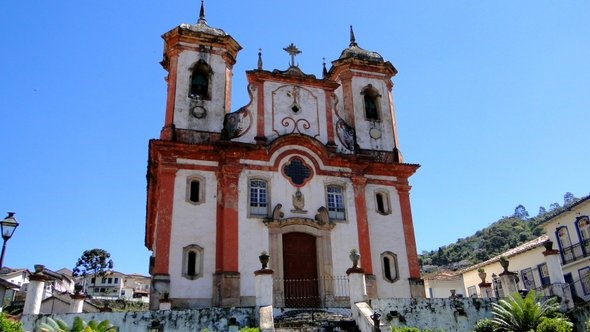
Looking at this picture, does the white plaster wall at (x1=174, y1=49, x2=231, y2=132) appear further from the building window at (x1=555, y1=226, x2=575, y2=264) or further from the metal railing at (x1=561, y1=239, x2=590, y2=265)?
the building window at (x1=555, y1=226, x2=575, y2=264)

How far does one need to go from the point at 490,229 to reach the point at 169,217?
81.9 meters

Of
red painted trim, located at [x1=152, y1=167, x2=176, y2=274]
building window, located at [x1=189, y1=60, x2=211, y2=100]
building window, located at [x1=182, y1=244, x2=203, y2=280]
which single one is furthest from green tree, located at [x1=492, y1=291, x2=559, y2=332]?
building window, located at [x1=189, y1=60, x2=211, y2=100]

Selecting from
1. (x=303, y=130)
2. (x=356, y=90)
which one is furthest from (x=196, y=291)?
(x=356, y=90)

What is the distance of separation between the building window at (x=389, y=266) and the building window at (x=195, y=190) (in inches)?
310

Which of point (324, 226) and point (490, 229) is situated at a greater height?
point (490, 229)

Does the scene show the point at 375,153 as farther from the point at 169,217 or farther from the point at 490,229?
the point at 490,229

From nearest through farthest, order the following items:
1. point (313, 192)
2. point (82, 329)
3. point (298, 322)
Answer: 1. point (82, 329)
2. point (298, 322)
3. point (313, 192)

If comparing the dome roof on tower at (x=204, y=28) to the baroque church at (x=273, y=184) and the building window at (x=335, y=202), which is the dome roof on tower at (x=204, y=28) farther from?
the building window at (x=335, y=202)

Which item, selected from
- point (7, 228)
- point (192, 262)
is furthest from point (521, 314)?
point (7, 228)

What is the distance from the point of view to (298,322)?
15609mm

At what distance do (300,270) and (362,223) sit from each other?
3313 mm

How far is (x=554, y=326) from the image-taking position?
45.3 ft

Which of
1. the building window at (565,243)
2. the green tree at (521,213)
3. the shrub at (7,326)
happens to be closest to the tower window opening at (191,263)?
the shrub at (7,326)

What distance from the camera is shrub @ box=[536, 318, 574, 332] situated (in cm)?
1371
